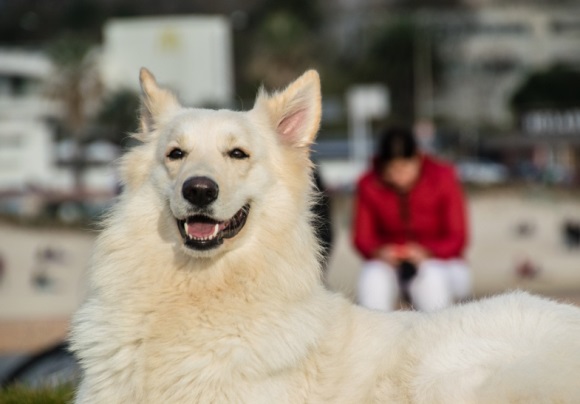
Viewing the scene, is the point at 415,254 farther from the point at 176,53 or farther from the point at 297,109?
the point at 176,53

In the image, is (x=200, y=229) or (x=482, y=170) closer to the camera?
(x=200, y=229)

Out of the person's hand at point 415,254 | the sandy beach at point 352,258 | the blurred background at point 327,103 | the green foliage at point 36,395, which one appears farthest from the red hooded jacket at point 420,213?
the sandy beach at point 352,258

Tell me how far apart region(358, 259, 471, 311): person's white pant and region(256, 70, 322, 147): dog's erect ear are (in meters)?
3.61

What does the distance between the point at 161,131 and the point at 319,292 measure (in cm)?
129

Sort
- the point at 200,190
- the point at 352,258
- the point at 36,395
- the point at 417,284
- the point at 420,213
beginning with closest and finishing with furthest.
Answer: the point at 200,190
the point at 36,395
the point at 417,284
the point at 420,213
the point at 352,258

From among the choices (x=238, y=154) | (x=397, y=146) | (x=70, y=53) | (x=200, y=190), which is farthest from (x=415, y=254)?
(x=70, y=53)

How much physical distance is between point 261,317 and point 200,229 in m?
0.58

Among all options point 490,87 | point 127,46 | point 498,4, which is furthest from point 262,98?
point 498,4

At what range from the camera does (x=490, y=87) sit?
341ft

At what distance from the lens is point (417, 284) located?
9461 millimetres

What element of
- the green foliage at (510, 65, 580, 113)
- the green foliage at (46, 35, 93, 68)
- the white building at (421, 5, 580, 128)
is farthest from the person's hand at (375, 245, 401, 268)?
the white building at (421, 5, 580, 128)

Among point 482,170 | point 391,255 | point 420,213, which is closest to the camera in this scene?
point 391,255

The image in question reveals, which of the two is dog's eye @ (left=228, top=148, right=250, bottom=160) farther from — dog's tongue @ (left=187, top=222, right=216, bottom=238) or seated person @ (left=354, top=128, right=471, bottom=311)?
seated person @ (left=354, top=128, right=471, bottom=311)

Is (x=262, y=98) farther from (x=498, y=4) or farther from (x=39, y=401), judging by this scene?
(x=498, y=4)
